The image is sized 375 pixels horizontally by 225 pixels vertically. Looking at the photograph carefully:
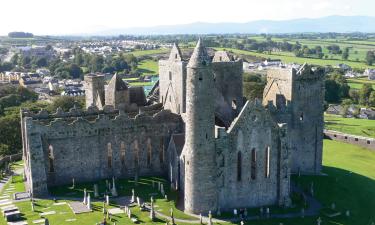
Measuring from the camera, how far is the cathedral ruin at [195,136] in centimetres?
3712

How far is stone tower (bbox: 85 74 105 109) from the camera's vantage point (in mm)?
55178

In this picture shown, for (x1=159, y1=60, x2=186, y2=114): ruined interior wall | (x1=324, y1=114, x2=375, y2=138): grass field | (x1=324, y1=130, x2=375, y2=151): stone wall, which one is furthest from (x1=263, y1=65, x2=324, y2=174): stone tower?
(x1=324, y1=114, x2=375, y2=138): grass field

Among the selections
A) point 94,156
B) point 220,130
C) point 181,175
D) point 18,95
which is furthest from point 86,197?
point 18,95

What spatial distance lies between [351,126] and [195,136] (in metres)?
57.2

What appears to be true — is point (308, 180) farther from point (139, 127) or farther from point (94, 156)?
point (94, 156)

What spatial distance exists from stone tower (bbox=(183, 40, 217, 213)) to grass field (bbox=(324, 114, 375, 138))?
161ft

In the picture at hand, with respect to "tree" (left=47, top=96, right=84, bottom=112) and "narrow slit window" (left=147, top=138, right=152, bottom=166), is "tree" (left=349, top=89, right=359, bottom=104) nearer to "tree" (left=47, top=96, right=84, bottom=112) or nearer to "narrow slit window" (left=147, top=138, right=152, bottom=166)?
"tree" (left=47, top=96, right=84, bottom=112)

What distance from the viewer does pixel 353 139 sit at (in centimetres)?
6819

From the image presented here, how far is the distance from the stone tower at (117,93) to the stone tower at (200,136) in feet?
57.3

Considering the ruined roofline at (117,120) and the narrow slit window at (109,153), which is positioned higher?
the ruined roofline at (117,120)

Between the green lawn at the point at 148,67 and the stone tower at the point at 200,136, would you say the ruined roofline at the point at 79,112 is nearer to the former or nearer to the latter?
the stone tower at the point at 200,136

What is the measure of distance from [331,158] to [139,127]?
94.4 feet

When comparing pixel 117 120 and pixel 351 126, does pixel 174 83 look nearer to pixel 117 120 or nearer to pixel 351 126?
pixel 117 120

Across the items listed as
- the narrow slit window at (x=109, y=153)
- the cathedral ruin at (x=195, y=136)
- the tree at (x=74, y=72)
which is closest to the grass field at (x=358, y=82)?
the cathedral ruin at (x=195, y=136)
